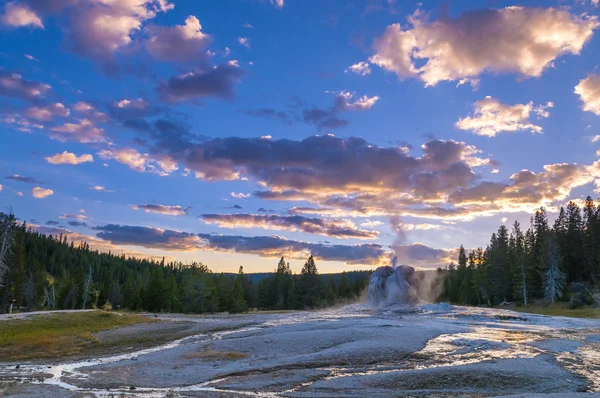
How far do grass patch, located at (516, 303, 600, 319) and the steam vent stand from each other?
86.0 feet

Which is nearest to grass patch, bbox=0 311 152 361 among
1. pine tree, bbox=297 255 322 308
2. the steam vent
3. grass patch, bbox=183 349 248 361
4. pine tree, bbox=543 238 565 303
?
grass patch, bbox=183 349 248 361

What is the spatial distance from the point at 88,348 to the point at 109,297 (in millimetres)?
Result: 104534

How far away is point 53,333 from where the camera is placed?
44.1 meters

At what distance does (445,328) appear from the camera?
128 ft

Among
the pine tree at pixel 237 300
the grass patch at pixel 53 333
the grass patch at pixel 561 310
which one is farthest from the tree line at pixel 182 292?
the grass patch at pixel 561 310

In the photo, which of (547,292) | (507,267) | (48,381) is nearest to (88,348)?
(48,381)

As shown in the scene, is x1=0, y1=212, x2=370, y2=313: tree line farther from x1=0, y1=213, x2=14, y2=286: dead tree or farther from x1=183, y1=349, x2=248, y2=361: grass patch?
x1=183, y1=349, x2=248, y2=361: grass patch

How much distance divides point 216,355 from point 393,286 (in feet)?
145

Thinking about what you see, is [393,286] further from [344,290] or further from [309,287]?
[344,290]

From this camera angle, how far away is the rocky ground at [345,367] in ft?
68.0

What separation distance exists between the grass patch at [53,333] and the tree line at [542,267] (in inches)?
3100

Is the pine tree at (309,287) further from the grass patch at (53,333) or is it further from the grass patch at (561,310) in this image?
the grass patch at (53,333)

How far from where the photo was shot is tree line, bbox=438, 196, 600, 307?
90.2m

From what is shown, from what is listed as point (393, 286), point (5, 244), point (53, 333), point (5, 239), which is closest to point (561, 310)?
point (393, 286)
